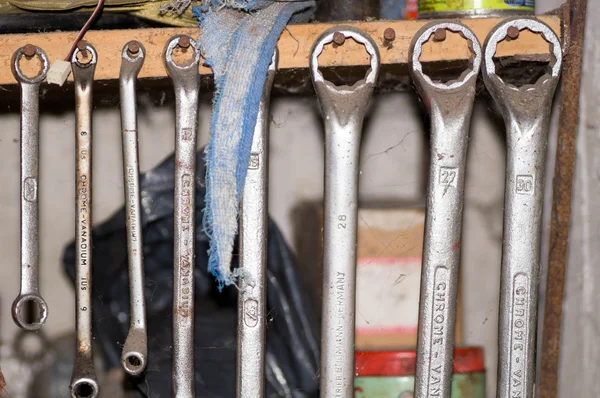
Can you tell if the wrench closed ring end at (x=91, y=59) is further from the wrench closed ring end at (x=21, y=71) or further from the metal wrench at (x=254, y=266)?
the metal wrench at (x=254, y=266)

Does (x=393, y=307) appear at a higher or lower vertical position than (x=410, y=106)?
lower

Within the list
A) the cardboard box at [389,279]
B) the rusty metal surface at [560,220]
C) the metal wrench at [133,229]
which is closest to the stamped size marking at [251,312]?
the metal wrench at [133,229]

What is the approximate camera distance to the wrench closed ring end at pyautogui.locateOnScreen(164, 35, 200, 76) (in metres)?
0.79

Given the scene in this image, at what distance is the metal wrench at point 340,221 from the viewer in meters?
0.80

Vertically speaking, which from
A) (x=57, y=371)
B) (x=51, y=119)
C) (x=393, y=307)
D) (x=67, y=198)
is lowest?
(x=57, y=371)

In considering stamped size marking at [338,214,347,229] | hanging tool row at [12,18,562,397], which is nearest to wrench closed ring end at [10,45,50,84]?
hanging tool row at [12,18,562,397]

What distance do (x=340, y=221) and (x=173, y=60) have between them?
9.7 inches

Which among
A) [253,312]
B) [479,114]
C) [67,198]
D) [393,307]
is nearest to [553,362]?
[393,307]

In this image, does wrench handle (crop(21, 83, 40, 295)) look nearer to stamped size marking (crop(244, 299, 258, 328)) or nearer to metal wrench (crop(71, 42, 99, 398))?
metal wrench (crop(71, 42, 99, 398))

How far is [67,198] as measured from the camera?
1.15 metres

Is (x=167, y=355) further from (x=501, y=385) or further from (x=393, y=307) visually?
(x=501, y=385)

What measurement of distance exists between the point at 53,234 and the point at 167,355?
0.25 m

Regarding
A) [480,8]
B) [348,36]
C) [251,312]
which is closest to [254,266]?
[251,312]

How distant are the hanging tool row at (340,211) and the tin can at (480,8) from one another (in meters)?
0.04
